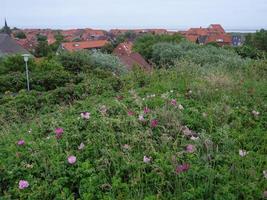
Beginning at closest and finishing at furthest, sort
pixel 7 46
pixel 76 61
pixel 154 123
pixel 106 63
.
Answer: pixel 154 123, pixel 76 61, pixel 106 63, pixel 7 46

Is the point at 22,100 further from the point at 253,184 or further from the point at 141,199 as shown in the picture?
the point at 253,184

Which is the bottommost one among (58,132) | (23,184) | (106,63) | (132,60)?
(132,60)

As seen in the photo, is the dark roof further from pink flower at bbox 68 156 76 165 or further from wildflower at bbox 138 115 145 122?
pink flower at bbox 68 156 76 165

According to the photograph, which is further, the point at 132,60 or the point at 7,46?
the point at 7,46

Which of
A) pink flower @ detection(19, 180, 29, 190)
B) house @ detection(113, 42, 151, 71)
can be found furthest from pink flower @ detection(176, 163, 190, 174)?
house @ detection(113, 42, 151, 71)

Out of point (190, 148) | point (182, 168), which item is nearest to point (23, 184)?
point (182, 168)

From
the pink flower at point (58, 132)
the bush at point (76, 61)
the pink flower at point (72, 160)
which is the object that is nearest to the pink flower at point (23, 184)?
the pink flower at point (72, 160)

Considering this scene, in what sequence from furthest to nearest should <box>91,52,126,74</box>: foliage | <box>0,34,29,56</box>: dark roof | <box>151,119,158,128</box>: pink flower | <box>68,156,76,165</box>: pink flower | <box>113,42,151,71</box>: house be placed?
<box>0,34,29,56</box>: dark roof → <box>91,52,126,74</box>: foliage → <box>113,42,151,71</box>: house → <box>151,119,158,128</box>: pink flower → <box>68,156,76,165</box>: pink flower

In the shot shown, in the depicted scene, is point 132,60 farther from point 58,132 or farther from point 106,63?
point 58,132

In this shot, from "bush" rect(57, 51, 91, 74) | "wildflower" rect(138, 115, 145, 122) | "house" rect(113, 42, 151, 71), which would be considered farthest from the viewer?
"bush" rect(57, 51, 91, 74)

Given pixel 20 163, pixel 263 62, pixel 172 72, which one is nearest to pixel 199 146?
pixel 20 163

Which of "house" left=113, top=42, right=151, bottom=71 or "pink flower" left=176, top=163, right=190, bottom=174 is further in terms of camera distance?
"house" left=113, top=42, right=151, bottom=71

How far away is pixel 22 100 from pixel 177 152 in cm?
344

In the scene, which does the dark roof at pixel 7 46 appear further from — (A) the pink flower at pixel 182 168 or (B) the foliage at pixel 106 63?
(A) the pink flower at pixel 182 168
